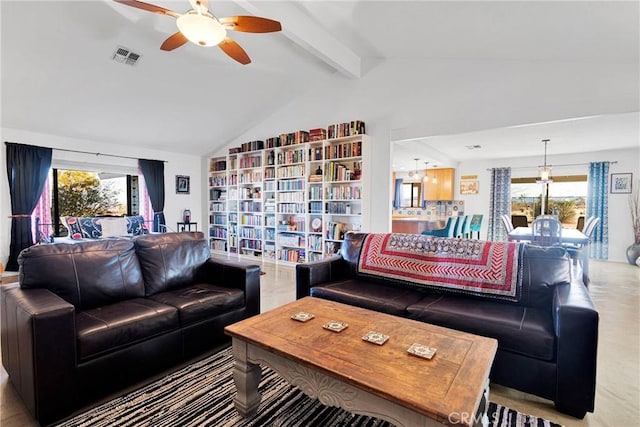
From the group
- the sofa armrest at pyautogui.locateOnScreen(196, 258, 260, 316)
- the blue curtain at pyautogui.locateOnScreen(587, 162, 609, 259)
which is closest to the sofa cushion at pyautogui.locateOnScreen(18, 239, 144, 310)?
the sofa armrest at pyautogui.locateOnScreen(196, 258, 260, 316)

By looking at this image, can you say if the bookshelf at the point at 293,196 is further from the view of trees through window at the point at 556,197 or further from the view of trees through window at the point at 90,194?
the view of trees through window at the point at 556,197

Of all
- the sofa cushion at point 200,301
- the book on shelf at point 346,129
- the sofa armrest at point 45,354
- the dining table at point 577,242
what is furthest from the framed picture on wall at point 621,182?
the sofa armrest at point 45,354

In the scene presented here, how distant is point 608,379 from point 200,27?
366 centimetres

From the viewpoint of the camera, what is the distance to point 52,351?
61.3 inches

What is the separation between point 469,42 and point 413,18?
2.60 ft

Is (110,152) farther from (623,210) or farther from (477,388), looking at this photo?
(623,210)

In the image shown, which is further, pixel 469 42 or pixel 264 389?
pixel 469 42

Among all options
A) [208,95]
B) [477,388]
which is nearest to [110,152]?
[208,95]

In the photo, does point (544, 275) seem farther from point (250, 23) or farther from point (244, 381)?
point (250, 23)

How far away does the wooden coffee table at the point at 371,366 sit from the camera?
1.09m

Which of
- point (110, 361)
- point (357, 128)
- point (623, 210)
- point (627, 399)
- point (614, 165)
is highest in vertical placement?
point (357, 128)

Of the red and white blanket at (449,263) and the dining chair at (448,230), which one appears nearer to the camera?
the red and white blanket at (449,263)

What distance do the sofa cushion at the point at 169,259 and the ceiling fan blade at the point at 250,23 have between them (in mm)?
1826

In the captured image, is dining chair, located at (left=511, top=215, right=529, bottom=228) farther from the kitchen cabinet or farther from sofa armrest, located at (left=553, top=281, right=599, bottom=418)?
sofa armrest, located at (left=553, top=281, right=599, bottom=418)
